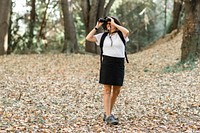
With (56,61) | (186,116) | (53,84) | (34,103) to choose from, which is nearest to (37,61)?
(56,61)

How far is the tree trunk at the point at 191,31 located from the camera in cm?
1124

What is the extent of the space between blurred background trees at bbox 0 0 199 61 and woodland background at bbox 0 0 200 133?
5cm

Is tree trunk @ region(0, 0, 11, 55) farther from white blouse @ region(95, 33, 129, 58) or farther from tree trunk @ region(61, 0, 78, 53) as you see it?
white blouse @ region(95, 33, 129, 58)

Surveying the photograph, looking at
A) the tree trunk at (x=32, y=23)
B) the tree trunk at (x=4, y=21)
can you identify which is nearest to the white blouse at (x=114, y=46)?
the tree trunk at (x=4, y=21)

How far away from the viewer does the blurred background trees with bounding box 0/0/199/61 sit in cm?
1602

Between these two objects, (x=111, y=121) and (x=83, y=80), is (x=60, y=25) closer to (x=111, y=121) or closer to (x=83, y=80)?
(x=83, y=80)

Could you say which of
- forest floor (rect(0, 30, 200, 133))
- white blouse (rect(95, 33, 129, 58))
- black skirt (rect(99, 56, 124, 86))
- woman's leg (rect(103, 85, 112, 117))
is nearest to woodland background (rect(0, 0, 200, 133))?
forest floor (rect(0, 30, 200, 133))

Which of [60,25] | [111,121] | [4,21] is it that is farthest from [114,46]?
[60,25]

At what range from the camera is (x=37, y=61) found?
1343cm

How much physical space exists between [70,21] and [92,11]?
1.12 metres

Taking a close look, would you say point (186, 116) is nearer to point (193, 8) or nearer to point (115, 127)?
point (115, 127)

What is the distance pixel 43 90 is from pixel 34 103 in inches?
62.3

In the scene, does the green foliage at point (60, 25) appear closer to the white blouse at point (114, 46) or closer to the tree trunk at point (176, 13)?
the tree trunk at point (176, 13)

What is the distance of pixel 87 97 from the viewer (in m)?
8.09
